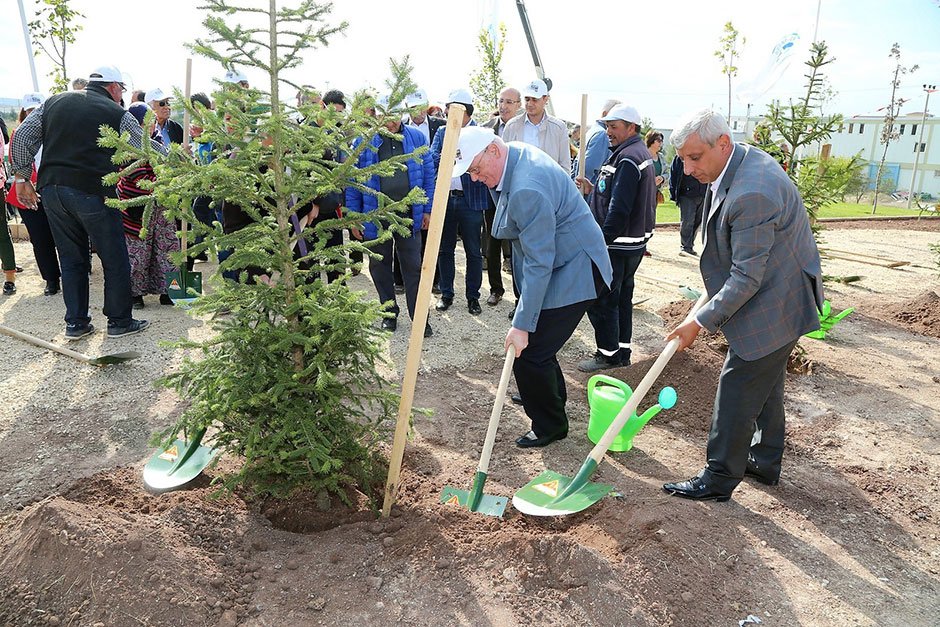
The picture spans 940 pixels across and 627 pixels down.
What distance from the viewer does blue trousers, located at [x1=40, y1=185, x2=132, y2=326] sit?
208 inches

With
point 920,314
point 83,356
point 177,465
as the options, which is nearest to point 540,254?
point 177,465

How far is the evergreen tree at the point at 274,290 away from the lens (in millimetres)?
2730

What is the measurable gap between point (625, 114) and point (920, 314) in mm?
4560

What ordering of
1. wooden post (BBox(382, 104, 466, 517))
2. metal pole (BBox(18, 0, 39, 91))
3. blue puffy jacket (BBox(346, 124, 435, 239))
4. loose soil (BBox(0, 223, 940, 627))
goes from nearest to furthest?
loose soil (BBox(0, 223, 940, 627)) → wooden post (BBox(382, 104, 466, 517)) → blue puffy jacket (BBox(346, 124, 435, 239)) → metal pole (BBox(18, 0, 39, 91))

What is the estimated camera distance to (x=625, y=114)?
16.5 ft

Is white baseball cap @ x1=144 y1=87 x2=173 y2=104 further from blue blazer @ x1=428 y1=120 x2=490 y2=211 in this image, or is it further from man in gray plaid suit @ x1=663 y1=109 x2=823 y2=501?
man in gray plaid suit @ x1=663 y1=109 x2=823 y2=501

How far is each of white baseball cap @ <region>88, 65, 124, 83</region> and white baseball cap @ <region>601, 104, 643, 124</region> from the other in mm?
4140

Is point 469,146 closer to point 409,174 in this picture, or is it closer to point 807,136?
point 409,174

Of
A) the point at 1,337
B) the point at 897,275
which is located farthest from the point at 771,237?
the point at 897,275

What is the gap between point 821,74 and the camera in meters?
6.30

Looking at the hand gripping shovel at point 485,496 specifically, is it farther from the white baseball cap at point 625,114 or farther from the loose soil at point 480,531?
the white baseball cap at point 625,114

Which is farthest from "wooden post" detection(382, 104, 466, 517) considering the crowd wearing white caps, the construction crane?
the construction crane

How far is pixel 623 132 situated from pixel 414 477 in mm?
3195

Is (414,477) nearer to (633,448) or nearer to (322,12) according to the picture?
(633,448)
